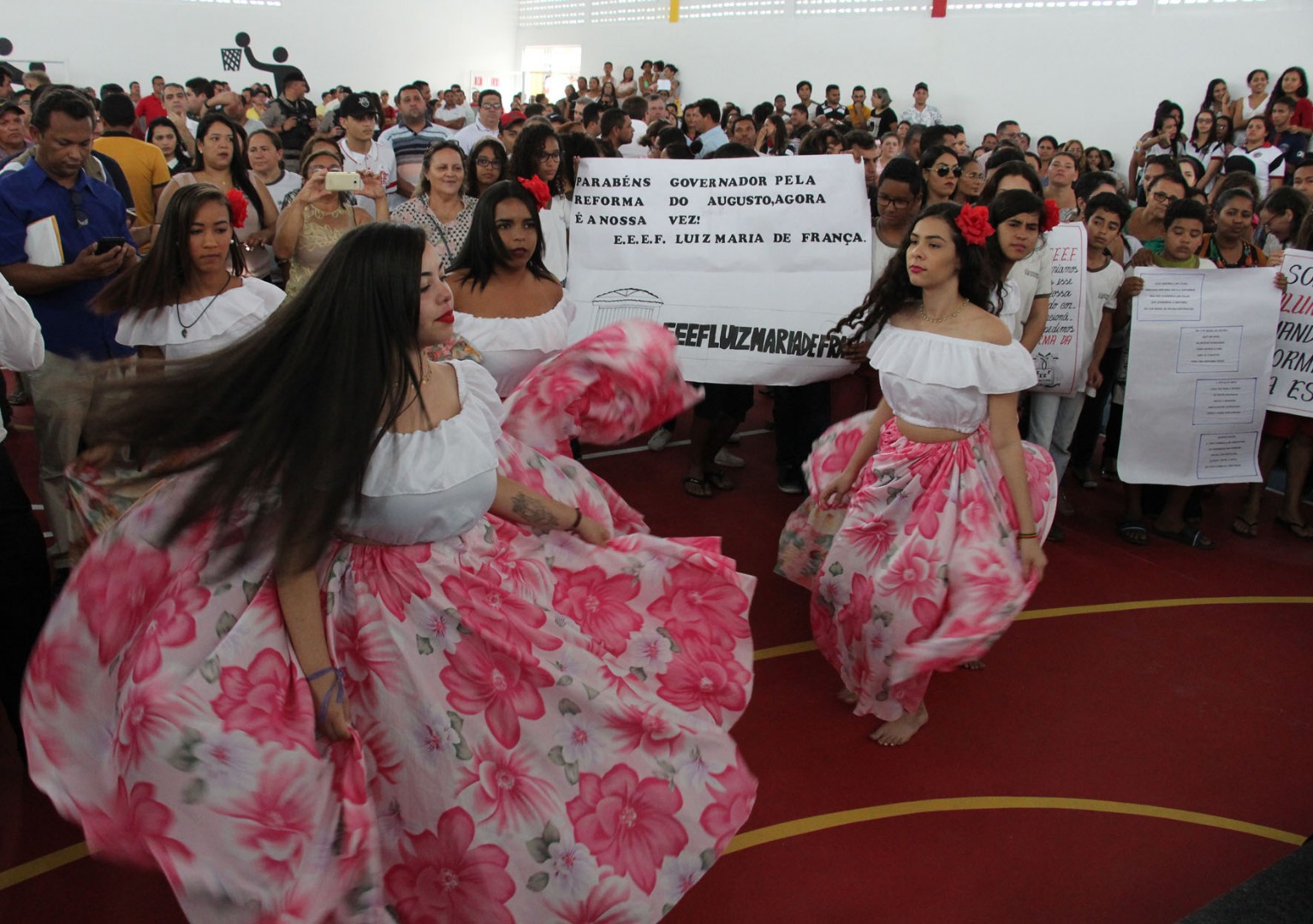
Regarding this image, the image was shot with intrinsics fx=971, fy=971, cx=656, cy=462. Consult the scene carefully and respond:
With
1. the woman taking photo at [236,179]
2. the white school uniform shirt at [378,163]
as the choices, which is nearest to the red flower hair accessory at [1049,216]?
the woman taking photo at [236,179]

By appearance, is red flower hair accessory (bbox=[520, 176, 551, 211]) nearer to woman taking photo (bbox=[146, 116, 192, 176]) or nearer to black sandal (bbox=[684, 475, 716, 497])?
black sandal (bbox=[684, 475, 716, 497])

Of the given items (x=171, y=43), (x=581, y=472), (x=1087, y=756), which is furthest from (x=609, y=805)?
(x=171, y=43)

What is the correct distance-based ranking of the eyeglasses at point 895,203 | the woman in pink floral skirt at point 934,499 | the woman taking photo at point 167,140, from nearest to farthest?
the woman in pink floral skirt at point 934,499
the eyeglasses at point 895,203
the woman taking photo at point 167,140

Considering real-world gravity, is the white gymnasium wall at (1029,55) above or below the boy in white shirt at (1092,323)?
above

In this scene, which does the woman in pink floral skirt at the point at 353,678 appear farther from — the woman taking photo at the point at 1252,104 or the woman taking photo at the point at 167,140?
the woman taking photo at the point at 1252,104

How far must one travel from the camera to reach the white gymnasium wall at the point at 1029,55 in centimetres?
1192

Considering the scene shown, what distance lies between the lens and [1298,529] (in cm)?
545

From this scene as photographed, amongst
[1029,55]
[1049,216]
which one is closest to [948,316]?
[1049,216]

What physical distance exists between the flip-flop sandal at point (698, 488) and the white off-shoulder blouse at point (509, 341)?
72.1 inches

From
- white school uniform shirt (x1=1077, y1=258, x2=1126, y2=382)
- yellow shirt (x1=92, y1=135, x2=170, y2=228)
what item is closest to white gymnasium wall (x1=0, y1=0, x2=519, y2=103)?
yellow shirt (x1=92, y1=135, x2=170, y2=228)

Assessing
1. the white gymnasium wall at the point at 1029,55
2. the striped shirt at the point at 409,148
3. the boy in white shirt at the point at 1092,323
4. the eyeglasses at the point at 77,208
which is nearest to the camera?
the eyeglasses at the point at 77,208

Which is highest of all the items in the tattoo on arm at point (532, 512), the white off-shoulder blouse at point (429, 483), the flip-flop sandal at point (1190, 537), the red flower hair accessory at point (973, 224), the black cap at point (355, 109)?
the black cap at point (355, 109)

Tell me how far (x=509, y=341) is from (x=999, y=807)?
2439 millimetres

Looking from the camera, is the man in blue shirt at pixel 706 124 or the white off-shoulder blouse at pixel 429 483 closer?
the white off-shoulder blouse at pixel 429 483
